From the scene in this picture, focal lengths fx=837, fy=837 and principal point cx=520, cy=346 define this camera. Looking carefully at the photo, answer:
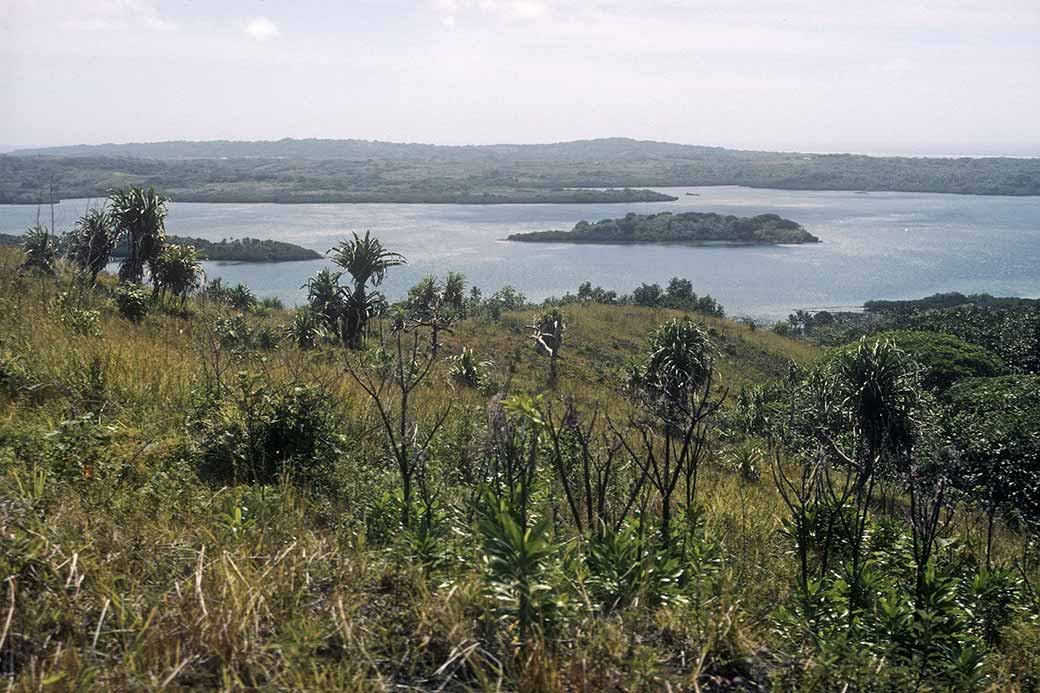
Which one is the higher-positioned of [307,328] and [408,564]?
[408,564]

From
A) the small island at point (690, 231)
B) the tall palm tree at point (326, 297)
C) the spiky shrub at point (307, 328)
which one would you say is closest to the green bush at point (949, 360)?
the tall palm tree at point (326, 297)

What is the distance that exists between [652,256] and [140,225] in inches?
3764

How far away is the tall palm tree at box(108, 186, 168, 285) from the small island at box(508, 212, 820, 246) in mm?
98259

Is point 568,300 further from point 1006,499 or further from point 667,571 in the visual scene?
point 667,571

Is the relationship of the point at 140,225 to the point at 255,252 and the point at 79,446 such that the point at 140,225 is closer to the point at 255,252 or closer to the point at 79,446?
the point at 79,446

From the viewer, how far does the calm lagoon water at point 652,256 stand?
84.6 m

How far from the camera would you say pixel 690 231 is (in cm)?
13050

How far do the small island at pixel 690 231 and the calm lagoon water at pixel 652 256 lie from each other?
4.36 meters

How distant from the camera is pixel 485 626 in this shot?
8.72 ft

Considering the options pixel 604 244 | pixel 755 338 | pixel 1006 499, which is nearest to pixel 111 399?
pixel 1006 499

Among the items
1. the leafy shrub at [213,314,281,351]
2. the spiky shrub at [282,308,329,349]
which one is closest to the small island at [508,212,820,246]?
the spiky shrub at [282,308,329,349]

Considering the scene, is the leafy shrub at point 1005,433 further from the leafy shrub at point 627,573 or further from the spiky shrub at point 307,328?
the spiky shrub at point 307,328

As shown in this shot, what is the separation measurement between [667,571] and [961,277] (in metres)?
109

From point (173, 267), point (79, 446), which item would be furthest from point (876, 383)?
point (79, 446)
